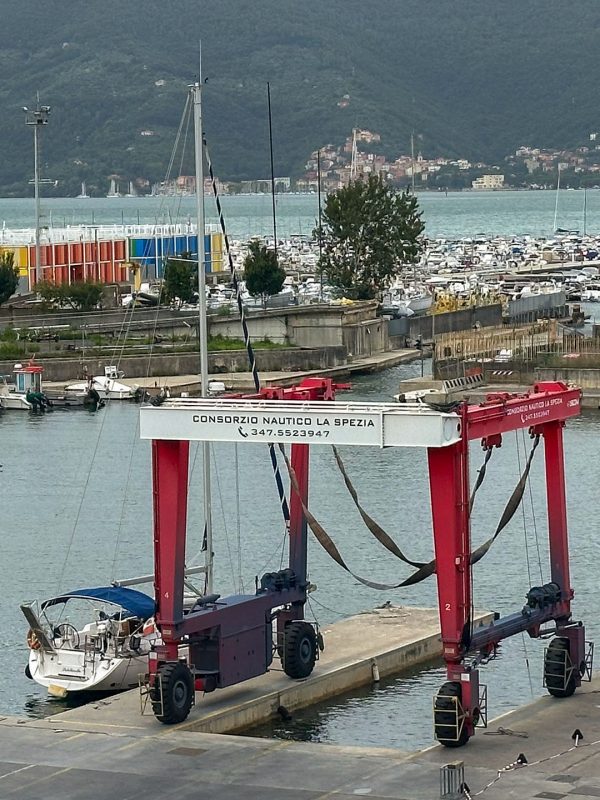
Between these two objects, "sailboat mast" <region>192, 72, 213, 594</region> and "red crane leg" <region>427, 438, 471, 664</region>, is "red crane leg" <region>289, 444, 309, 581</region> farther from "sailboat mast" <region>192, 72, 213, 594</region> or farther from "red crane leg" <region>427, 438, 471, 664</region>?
"red crane leg" <region>427, 438, 471, 664</region>

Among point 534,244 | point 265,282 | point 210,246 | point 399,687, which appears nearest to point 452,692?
point 399,687

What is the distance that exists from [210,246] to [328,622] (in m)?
87.8

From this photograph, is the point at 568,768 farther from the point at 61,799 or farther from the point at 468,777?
the point at 61,799

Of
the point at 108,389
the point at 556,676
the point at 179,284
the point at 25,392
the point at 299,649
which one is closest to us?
the point at 556,676

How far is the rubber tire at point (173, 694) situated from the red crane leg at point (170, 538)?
1.32ft

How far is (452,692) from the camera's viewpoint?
80.7 feet

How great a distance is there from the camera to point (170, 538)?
26078 mm

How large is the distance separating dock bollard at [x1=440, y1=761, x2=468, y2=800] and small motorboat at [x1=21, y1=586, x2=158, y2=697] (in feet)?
25.7

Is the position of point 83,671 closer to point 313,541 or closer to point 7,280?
point 313,541

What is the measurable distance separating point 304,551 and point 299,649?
1.66 meters

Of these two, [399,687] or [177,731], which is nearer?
[177,731]

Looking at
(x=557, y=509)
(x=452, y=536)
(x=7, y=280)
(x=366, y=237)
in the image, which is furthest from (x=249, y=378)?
(x=452, y=536)

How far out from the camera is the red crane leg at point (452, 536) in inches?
969

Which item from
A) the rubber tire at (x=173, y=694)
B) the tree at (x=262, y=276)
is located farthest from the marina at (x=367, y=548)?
the tree at (x=262, y=276)
